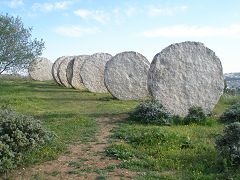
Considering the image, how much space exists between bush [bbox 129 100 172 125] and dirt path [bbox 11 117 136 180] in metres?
4.44

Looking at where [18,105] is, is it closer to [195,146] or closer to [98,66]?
[98,66]

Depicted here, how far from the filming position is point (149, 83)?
62.7ft

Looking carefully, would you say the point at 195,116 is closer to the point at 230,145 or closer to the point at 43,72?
the point at 230,145

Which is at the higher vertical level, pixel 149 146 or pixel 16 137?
pixel 16 137

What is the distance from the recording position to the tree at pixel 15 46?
36.1 meters

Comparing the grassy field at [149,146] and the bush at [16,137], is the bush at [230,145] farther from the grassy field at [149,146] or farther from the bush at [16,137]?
the bush at [16,137]

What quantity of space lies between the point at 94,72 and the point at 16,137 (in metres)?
22.3

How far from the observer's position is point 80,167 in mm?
11531

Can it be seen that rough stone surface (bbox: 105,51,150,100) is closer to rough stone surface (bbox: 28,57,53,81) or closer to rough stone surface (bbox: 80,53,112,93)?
rough stone surface (bbox: 80,53,112,93)

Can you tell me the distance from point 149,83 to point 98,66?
14735 millimetres

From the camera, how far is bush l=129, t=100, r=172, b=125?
17844 mm

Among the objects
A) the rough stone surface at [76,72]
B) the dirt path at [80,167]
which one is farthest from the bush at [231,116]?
the rough stone surface at [76,72]

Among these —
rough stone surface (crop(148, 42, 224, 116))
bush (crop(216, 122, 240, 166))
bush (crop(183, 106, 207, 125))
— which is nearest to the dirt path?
bush (crop(216, 122, 240, 166))

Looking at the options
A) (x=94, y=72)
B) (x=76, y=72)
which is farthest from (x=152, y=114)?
(x=76, y=72)
